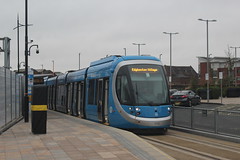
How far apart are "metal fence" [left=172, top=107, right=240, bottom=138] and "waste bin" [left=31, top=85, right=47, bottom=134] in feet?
20.6

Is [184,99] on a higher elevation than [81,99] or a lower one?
lower

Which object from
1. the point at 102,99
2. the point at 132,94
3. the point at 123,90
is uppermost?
the point at 123,90

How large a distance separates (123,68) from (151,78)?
1202 millimetres

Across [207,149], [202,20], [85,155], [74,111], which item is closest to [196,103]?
[202,20]

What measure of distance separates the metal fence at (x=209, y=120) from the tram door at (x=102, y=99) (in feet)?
10.9

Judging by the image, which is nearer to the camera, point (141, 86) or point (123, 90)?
point (141, 86)

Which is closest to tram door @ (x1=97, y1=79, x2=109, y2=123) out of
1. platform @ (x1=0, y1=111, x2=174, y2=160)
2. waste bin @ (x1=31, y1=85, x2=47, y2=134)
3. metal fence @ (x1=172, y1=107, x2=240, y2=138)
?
metal fence @ (x1=172, y1=107, x2=240, y2=138)

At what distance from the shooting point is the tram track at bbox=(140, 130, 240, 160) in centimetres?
1003

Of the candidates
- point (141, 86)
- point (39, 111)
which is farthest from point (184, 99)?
point (39, 111)

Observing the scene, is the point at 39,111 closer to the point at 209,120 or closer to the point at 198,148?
the point at 198,148

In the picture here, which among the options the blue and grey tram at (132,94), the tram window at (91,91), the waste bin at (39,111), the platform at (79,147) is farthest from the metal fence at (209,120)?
the waste bin at (39,111)

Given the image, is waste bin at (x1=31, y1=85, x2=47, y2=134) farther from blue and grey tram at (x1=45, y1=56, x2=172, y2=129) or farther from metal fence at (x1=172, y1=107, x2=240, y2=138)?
metal fence at (x1=172, y1=107, x2=240, y2=138)

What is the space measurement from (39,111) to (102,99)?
445 centimetres

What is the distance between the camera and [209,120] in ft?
49.1
